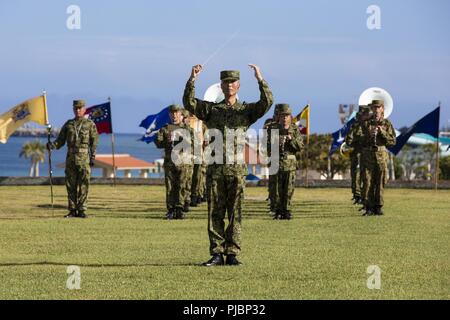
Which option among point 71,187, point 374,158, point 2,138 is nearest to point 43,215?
point 71,187

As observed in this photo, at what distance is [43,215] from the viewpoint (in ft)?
84.3

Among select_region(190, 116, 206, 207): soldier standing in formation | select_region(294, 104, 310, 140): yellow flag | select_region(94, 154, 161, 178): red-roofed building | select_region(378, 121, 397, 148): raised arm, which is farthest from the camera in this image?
select_region(94, 154, 161, 178): red-roofed building

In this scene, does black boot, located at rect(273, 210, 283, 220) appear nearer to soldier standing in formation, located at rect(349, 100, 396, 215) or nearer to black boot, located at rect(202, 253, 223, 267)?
soldier standing in formation, located at rect(349, 100, 396, 215)

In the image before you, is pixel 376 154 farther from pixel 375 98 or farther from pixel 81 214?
pixel 375 98

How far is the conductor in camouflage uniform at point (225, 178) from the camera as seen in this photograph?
15.0 m

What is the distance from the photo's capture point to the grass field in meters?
13.0

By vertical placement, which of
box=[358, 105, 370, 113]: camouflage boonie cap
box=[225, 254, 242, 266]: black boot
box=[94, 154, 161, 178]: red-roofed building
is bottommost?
box=[94, 154, 161, 178]: red-roofed building

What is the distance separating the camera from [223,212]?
1523 centimetres

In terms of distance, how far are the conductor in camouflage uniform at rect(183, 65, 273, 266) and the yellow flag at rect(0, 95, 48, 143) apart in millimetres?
12409

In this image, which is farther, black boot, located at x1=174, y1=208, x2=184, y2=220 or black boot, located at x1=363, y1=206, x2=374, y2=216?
black boot, located at x1=363, y1=206, x2=374, y2=216

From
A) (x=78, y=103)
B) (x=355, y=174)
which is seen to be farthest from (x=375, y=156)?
(x=355, y=174)

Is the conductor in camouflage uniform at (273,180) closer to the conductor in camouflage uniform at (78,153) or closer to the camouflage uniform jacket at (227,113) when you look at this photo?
the conductor in camouflage uniform at (78,153)

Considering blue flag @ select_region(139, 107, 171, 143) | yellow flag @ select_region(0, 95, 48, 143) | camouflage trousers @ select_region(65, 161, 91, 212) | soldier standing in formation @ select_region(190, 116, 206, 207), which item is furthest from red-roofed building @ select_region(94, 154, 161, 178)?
camouflage trousers @ select_region(65, 161, 91, 212)
